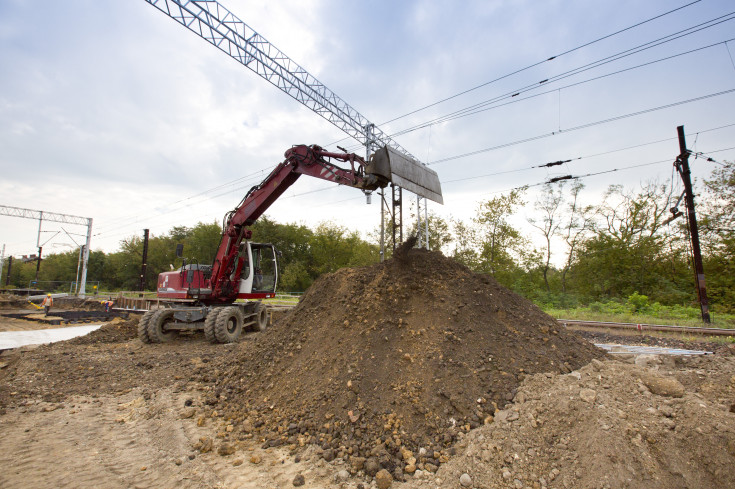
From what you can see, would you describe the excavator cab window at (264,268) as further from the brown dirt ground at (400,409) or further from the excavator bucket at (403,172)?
the excavator bucket at (403,172)

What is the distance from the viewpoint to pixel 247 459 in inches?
124

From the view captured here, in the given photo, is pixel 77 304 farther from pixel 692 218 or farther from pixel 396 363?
pixel 692 218

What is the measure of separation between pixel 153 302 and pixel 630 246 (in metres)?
27.0

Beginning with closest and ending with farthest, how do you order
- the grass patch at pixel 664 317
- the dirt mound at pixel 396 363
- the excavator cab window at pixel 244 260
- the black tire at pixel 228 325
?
1. the dirt mound at pixel 396 363
2. the black tire at pixel 228 325
3. the excavator cab window at pixel 244 260
4. the grass patch at pixel 664 317

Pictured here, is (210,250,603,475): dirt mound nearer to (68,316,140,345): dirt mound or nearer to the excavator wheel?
the excavator wheel

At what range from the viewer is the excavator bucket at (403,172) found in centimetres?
585

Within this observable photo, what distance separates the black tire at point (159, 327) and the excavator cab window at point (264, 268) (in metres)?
2.56

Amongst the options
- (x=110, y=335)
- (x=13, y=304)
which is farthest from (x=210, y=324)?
(x=13, y=304)

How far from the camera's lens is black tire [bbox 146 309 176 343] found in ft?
30.0

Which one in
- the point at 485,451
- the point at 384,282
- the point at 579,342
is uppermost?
the point at 384,282

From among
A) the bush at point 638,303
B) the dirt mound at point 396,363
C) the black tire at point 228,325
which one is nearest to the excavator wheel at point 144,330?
the black tire at point 228,325

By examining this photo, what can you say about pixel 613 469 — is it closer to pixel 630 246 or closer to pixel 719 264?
pixel 719 264

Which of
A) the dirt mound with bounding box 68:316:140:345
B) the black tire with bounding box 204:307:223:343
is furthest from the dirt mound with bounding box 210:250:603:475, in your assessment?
the dirt mound with bounding box 68:316:140:345

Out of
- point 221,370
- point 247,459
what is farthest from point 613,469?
point 221,370
